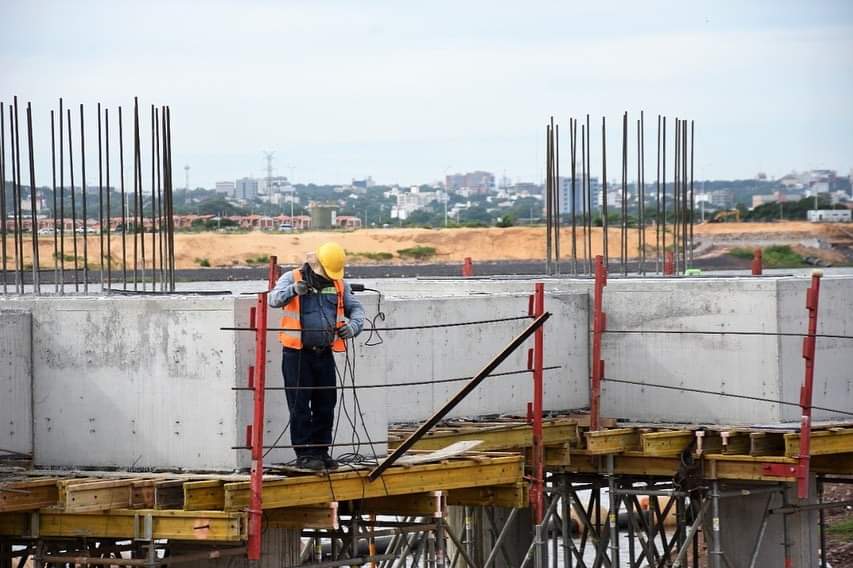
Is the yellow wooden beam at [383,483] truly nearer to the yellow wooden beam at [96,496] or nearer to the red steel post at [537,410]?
the red steel post at [537,410]

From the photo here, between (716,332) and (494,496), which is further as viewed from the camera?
(716,332)

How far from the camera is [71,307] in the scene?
52.9 ft

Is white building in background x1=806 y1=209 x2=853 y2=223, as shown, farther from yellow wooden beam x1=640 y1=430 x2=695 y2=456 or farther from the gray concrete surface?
the gray concrete surface

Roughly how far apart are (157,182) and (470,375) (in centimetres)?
623

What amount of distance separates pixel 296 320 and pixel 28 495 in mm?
2737

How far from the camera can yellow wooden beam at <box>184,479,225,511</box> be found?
14195 mm

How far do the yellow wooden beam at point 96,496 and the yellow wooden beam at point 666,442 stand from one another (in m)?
6.95

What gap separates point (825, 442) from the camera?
19.4 metres

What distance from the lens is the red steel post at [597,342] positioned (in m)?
20.5

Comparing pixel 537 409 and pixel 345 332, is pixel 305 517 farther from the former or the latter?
pixel 537 409

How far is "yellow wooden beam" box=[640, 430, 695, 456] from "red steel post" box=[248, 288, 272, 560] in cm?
640

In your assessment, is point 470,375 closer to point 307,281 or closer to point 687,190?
point 307,281

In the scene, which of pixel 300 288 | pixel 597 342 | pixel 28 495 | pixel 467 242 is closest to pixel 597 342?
pixel 597 342

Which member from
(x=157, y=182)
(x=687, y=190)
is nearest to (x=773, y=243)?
(x=687, y=190)
